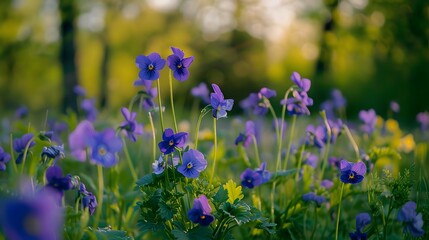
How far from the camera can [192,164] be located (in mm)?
1688

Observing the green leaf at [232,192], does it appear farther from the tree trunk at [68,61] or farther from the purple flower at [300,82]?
the tree trunk at [68,61]

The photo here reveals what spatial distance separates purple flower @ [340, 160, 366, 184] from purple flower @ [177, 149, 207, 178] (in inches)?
19.6

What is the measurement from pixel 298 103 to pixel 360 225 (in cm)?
62

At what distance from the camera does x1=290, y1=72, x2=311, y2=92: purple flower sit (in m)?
2.17

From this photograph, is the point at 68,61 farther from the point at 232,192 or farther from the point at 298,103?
the point at 232,192

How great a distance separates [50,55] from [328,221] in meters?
16.6

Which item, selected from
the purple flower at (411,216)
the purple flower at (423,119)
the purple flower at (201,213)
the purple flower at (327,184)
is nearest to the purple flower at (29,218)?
the purple flower at (201,213)

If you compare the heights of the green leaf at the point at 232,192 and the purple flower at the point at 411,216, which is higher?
the green leaf at the point at 232,192

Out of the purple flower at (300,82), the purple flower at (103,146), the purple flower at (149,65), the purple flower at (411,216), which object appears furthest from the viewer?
the purple flower at (300,82)

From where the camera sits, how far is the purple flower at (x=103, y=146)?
1288mm

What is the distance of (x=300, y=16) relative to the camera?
16.7 m

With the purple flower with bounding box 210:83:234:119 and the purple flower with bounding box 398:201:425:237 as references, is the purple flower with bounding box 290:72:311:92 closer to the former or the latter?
the purple flower with bounding box 210:83:234:119

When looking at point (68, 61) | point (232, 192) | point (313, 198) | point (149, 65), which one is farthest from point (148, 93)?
point (68, 61)

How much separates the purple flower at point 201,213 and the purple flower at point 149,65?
484mm
